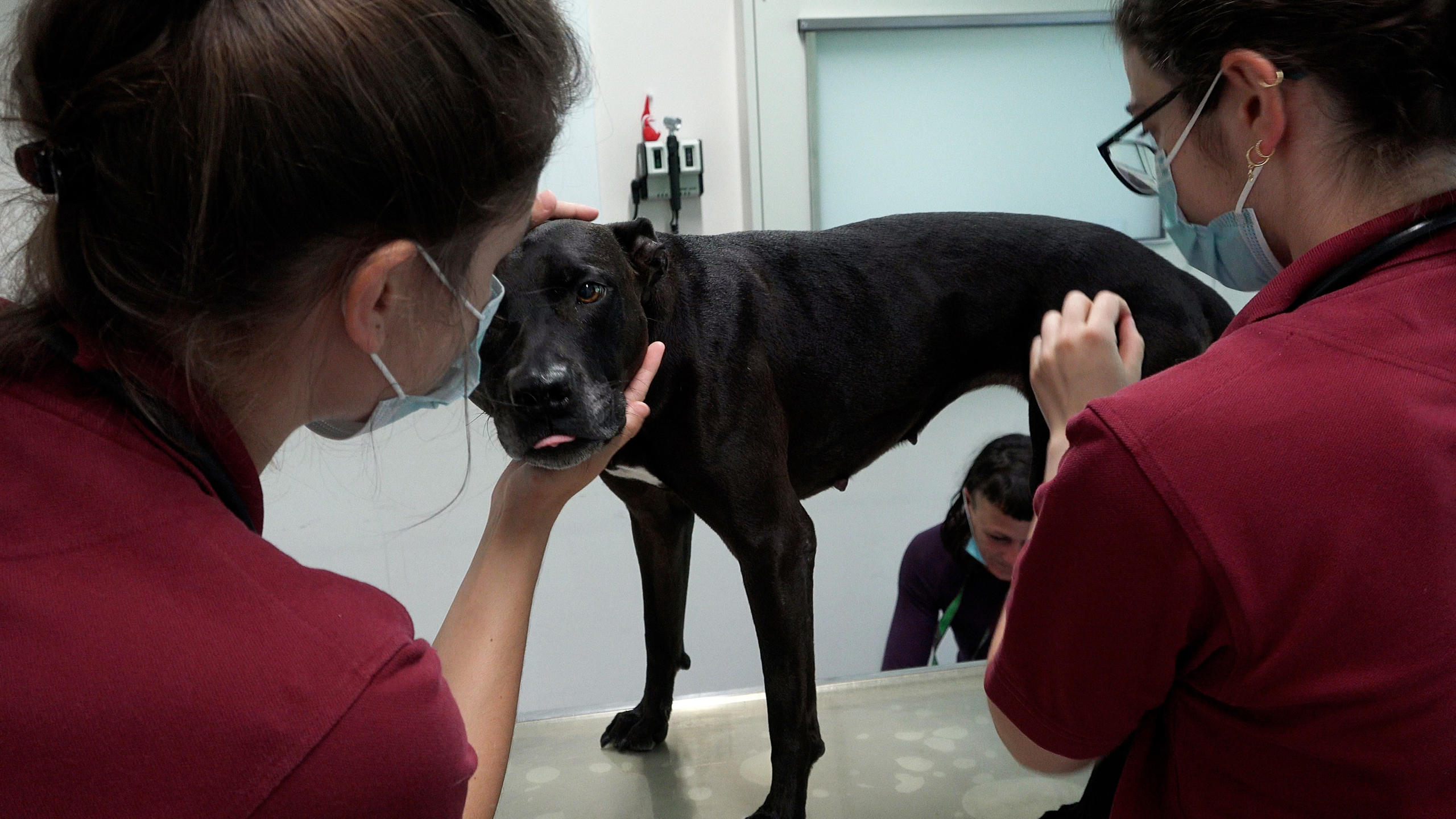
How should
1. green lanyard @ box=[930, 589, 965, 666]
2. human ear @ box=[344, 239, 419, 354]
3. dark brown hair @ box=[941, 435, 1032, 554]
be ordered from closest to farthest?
human ear @ box=[344, 239, 419, 354] < dark brown hair @ box=[941, 435, 1032, 554] < green lanyard @ box=[930, 589, 965, 666]

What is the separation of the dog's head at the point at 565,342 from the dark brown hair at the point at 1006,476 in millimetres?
922

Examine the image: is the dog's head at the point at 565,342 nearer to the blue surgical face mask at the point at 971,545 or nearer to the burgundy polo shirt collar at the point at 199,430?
the burgundy polo shirt collar at the point at 199,430

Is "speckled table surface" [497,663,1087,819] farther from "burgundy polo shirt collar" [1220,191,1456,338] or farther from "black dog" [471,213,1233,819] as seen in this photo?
"burgundy polo shirt collar" [1220,191,1456,338]

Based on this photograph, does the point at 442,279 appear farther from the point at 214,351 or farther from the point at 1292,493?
the point at 1292,493

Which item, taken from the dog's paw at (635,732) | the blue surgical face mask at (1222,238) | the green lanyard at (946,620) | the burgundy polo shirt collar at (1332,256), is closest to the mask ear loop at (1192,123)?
the blue surgical face mask at (1222,238)

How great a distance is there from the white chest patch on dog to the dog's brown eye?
0.83 feet

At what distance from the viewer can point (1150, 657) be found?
0.76 m

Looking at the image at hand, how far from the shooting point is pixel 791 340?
1370 mm

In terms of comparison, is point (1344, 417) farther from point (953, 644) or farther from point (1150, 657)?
point (953, 644)

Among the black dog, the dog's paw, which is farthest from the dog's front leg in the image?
the dog's paw

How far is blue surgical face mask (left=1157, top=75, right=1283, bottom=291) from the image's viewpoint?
0.87 meters

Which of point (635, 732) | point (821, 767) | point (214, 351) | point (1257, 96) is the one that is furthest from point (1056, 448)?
point (635, 732)

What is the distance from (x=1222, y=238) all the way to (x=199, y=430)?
0.84m

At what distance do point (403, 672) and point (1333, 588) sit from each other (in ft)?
1.95
